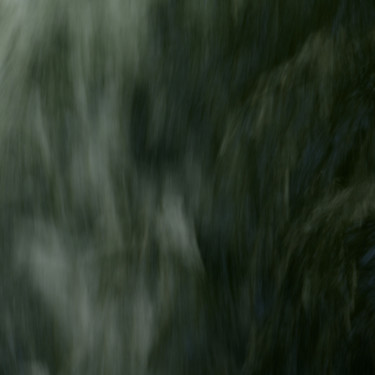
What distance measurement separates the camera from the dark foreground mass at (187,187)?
1834mm

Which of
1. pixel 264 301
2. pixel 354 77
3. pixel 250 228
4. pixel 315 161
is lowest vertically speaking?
pixel 264 301

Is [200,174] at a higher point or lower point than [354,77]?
lower

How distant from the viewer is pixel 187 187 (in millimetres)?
2006

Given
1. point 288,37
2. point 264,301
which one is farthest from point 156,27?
point 264,301

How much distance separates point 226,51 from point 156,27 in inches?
6.2

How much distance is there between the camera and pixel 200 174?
78.6 inches

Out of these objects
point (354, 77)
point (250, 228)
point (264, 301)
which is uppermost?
point (354, 77)

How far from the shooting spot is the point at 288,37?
6.24ft

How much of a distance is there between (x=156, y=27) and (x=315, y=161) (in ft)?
1.43

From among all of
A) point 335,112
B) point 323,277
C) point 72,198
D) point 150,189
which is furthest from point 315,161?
point 72,198

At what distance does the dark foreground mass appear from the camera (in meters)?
1.83

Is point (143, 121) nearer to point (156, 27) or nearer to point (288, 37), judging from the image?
point (156, 27)

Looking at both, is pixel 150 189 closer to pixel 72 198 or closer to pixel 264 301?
pixel 72 198

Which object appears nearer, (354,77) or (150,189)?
(354,77)
